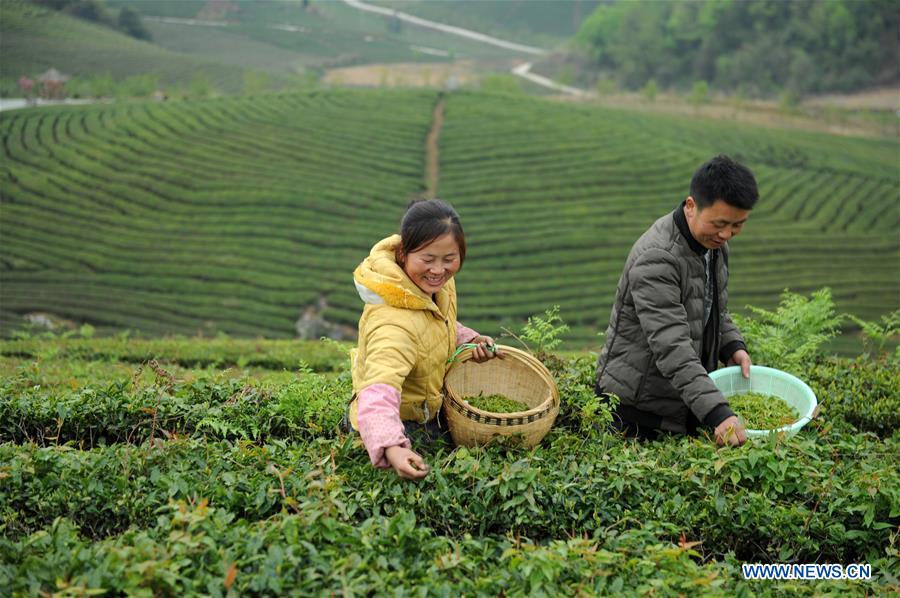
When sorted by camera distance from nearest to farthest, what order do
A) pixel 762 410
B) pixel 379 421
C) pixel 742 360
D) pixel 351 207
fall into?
pixel 379 421 → pixel 762 410 → pixel 742 360 → pixel 351 207

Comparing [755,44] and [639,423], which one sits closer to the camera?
[639,423]

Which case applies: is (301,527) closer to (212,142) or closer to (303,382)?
(303,382)

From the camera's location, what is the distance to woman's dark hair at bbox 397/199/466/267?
3.67 m

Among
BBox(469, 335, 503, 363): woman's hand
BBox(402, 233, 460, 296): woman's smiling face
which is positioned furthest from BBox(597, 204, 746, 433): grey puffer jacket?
BBox(402, 233, 460, 296): woman's smiling face

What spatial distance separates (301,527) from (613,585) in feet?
4.30

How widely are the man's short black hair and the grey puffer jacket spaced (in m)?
0.23

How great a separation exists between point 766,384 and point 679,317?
3.64 feet

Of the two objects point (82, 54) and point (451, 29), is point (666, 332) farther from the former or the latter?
point (451, 29)

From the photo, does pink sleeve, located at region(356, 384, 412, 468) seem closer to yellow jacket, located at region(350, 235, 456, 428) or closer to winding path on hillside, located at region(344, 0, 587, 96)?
yellow jacket, located at region(350, 235, 456, 428)

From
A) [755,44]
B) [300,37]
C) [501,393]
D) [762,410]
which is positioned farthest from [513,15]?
[501,393]

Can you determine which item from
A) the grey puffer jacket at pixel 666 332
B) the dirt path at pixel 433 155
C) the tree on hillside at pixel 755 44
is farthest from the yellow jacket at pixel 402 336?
the tree on hillside at pixel 755 44

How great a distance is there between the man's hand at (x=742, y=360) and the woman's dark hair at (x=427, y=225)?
85.8 inches

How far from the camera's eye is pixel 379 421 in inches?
131

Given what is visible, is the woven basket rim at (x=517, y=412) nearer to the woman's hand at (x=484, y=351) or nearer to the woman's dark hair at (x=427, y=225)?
the woman's hand at (x=484, y=351)
